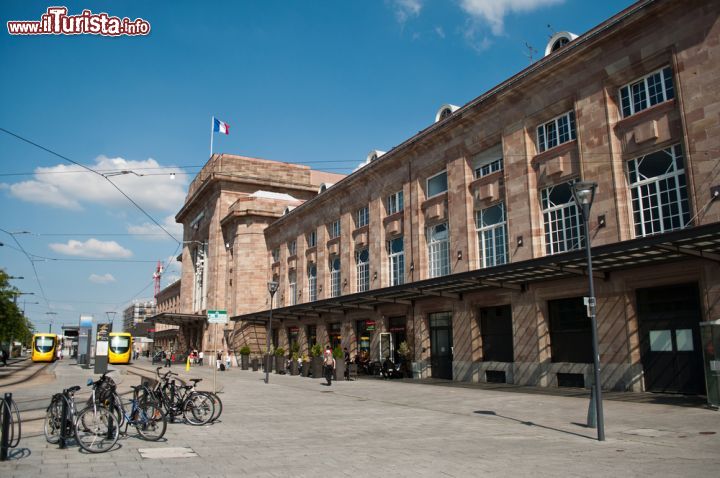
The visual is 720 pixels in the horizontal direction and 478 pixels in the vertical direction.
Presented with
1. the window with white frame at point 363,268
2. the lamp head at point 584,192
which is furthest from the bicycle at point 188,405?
the window with white frame at point 363,268

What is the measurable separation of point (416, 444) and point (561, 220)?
1443 centimetres

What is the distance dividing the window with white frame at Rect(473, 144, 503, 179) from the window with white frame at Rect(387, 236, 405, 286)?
7.33 meters

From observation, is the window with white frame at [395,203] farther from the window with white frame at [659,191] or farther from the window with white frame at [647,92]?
the window with white frame at [659,191]

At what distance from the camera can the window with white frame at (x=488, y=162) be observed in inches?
1027

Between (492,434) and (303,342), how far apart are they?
109 feet

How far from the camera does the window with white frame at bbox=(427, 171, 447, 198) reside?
29814mm

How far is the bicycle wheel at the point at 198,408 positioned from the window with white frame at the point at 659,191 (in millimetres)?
14908

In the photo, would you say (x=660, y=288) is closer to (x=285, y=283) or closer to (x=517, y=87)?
(x=517, y=87)

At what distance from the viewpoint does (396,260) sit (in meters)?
33.8

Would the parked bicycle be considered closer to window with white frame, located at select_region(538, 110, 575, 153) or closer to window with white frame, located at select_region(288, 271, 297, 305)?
window with white frame, located at select_region(538, 110, 575, 153)

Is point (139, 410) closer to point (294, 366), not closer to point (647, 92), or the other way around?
point (647, 92)

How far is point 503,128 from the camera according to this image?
25.5 m

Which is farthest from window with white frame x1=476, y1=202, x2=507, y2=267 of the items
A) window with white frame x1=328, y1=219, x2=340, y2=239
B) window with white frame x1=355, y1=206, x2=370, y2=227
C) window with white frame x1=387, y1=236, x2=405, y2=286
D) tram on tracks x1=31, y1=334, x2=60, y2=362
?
tram on tracks x1=31, y1=334, x2=60, y2=362

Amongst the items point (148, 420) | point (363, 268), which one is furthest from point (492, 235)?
point (148, 420)
